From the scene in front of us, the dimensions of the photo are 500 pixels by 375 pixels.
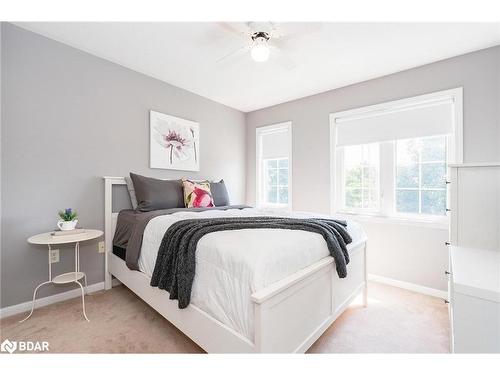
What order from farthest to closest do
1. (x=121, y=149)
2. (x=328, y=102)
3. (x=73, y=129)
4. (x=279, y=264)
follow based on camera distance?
(x=328, y=102) < (x=121, y=149) < (x=73, y=129) < (x=279, y=264)

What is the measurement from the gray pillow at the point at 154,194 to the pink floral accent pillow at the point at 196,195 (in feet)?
0.31

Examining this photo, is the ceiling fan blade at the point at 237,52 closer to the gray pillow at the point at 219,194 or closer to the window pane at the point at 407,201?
the gray pillow at the point at 219,194

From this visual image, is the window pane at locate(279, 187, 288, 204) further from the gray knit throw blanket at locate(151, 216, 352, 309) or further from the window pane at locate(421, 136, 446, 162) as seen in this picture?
the gray knit throw blanket at locate(151, 216, 352, 309)

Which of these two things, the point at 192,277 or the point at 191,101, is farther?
the point at 191,101

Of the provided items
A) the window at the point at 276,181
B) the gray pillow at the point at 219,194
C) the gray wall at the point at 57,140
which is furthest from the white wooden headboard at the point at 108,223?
the window at the point at 276,181

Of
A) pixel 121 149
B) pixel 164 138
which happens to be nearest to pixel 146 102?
pixel 164 138

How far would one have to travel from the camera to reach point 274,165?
402 centimetres

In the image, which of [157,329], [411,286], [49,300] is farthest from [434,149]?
[49,300]

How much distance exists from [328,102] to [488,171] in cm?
221

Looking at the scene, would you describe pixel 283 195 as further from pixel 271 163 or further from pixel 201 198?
pixel 201 198

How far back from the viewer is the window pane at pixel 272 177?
400 centimetres

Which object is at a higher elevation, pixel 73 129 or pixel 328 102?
pixel 328 102

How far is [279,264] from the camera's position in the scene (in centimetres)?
119
